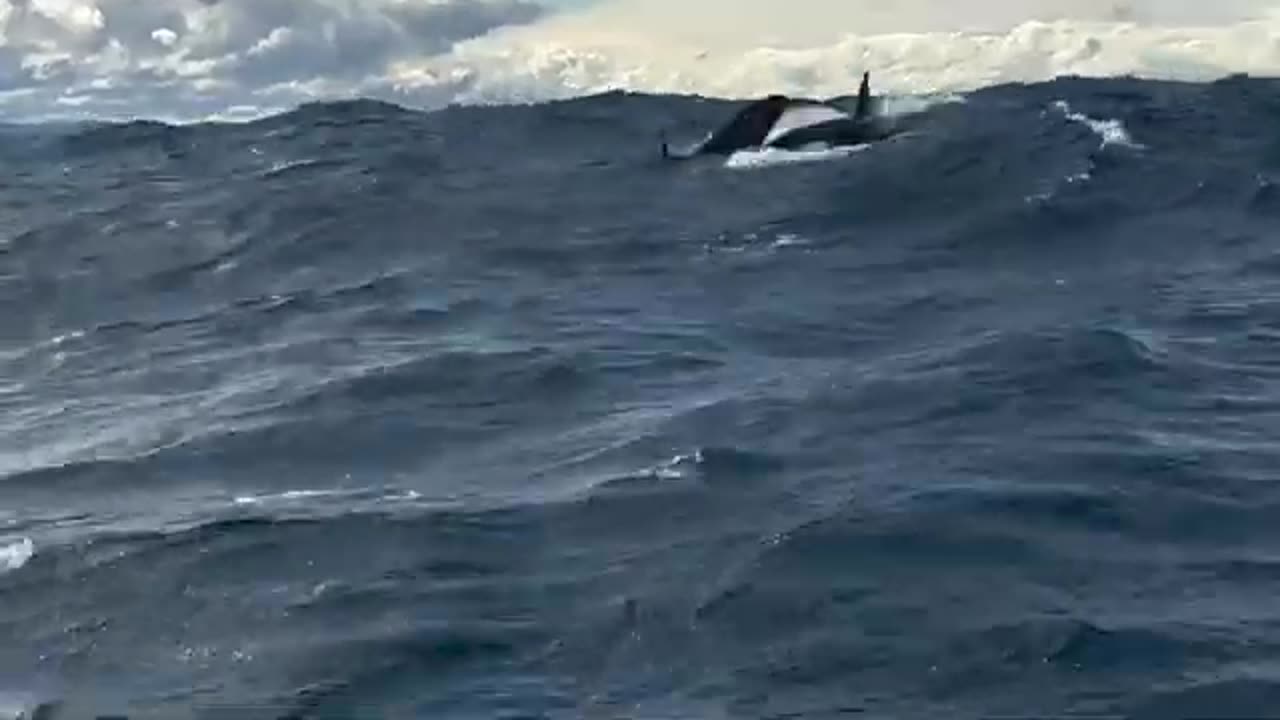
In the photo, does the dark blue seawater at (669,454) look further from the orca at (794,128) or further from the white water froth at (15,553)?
the orca at (794,128)

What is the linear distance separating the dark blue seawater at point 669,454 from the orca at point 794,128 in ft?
30.2

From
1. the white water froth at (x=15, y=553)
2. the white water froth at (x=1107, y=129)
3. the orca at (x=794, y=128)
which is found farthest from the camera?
the orca at (x=794, y=128)

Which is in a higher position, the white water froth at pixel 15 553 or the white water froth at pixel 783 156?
the white water froth at pixel 783 156

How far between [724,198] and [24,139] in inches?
3204

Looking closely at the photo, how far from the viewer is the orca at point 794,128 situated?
72.5 m

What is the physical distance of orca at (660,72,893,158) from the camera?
72.5 meters

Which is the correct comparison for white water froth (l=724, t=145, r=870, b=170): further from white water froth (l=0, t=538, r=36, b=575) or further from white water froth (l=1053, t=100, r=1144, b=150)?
white water froth (l=0, t=538, r=36, b=575)

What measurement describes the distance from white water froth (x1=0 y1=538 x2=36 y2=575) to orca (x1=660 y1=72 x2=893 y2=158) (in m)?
48.3

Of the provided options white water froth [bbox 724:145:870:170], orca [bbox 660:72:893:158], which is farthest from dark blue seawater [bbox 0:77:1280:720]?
orca [bbox 660:72:893:158]

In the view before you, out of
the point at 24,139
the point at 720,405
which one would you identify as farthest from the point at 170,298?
the point at 24,139

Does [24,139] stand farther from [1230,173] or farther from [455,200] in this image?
[1230,173]

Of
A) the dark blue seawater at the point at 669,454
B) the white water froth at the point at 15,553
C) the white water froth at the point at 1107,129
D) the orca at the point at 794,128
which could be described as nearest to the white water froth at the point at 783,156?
the orca at the point at 794,128

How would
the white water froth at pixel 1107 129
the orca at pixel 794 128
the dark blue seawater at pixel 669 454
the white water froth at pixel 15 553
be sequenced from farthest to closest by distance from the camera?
the orca at pixel 794 128 < the white water froth at pixel 1107 129 < the white water froth at pixel 15 553 < the dark blue seawater at pixel 669 454

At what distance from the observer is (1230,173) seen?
2490 inches
